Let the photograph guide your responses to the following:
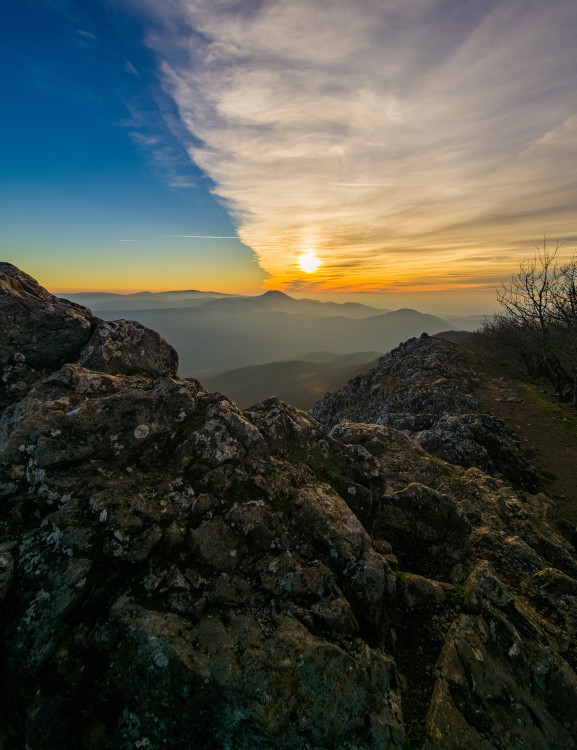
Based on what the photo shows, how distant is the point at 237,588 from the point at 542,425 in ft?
106

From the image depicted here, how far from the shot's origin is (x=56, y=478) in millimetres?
7711

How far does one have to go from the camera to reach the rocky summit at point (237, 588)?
201 inches

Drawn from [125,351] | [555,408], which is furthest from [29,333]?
[555,408]

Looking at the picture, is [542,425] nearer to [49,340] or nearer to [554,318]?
[554,318]

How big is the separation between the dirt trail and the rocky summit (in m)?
10.3

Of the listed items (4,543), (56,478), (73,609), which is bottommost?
(73,609)

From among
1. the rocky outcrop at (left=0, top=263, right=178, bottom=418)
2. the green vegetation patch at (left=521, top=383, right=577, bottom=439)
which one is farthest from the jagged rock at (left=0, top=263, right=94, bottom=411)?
the green vegetation patch at (left=521, top=383, right=577, bottom=439)

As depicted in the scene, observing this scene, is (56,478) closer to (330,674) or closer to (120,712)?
(120,712)

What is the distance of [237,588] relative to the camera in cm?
658

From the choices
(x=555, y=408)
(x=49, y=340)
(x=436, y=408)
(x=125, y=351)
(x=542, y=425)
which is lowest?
(x=542, y=425)

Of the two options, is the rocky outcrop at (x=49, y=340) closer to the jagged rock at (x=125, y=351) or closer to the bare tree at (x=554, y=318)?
the jagged rock at (x=125, y=351)

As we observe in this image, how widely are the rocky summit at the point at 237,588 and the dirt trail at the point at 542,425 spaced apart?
10.3 m

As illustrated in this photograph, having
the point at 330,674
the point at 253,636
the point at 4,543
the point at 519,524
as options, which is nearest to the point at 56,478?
the point at 4,543

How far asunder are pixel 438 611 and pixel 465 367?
42.1 metres
